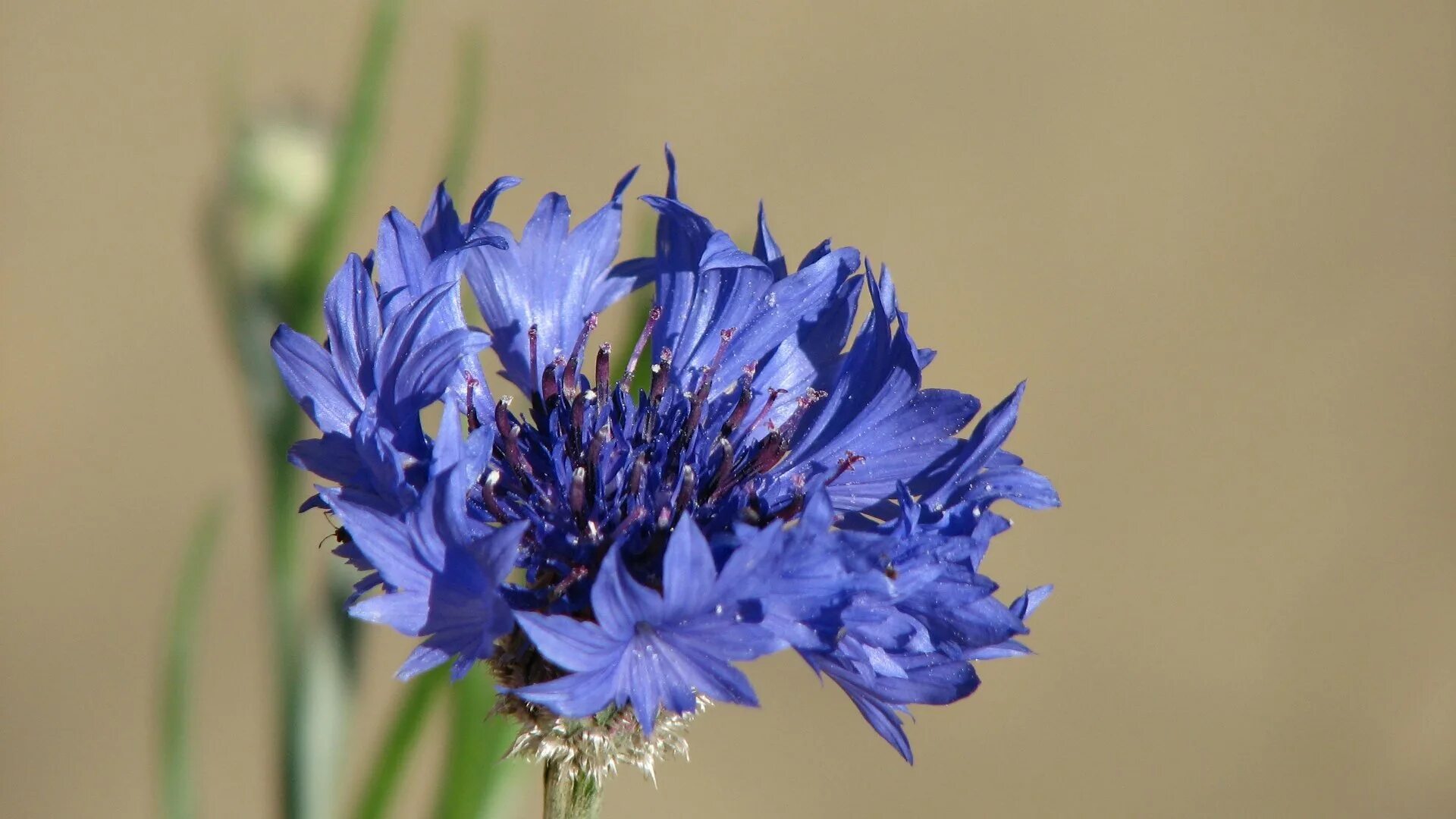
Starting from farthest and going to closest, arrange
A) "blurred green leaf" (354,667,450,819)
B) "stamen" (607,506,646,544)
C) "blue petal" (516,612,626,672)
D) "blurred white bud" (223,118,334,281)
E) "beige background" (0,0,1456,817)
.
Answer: "beige background" (0,0,1456,817) → "blurred white bud" (223,118,334,281) → "blurred green leaf" (354,667,450,819) → "stamen" (607,506,646,544) → "blue petal" (516,612,626,672)

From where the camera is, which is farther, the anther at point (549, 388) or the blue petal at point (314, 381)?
the anther at point (549, 388)

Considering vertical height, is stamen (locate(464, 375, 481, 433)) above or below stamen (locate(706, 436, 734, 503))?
above

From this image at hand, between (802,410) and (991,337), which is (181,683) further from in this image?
(991,337)

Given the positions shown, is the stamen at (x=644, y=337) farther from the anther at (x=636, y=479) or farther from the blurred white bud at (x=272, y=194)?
the blurred white bud at (x=272, y=194)

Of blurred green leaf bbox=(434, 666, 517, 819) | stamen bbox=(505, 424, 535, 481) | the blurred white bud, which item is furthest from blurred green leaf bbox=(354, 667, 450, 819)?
the blurred white bud

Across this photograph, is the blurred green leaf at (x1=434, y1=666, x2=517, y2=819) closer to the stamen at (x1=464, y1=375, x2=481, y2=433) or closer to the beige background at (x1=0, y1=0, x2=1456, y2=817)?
the stamen at (x1=464, y1=375, x2=481, y2=433)

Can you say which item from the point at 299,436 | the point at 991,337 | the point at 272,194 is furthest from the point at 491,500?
the point at 991,337

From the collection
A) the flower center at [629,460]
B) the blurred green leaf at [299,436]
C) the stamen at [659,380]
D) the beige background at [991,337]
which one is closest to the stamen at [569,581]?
the flower center at [629,460]
